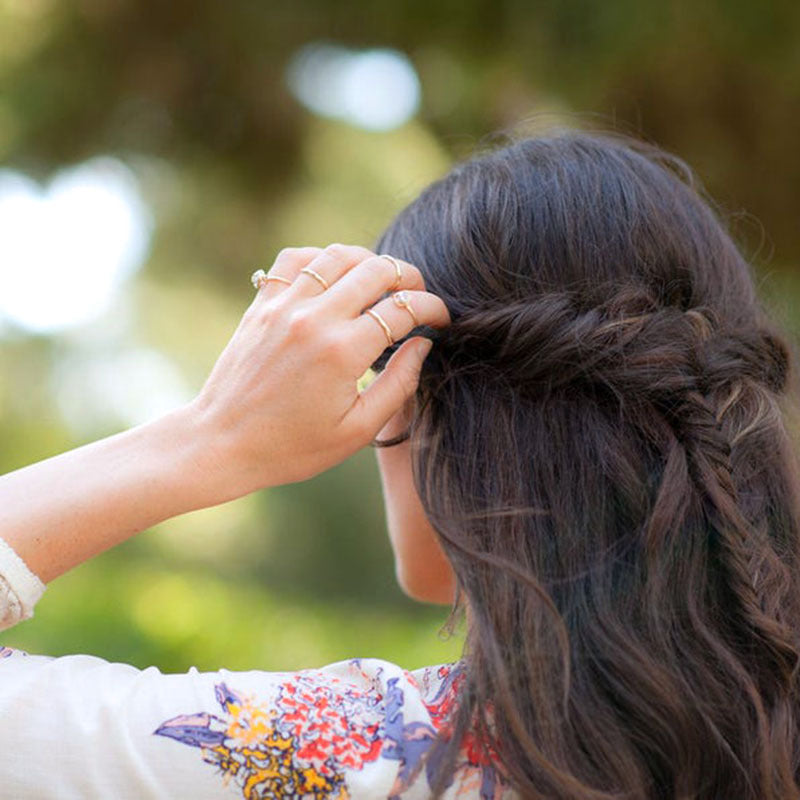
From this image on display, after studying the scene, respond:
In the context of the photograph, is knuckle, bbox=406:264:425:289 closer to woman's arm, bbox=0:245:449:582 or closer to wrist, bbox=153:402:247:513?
woman's arm, bbox=0:245:449:582

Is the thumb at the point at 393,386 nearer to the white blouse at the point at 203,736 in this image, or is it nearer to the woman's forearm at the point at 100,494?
the woman's forearm at the point at 100,494

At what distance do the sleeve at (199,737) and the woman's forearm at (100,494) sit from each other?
0.38 feet

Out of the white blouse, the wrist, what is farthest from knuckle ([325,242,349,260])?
the white blouse

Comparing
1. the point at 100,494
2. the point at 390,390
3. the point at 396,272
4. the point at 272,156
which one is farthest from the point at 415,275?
the point at 272,156

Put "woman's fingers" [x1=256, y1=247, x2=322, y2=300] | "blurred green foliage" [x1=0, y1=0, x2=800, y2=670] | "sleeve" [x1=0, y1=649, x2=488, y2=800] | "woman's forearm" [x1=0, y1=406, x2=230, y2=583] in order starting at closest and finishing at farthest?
1. "sleeve" [x1=0, y1=649, x2=488, y2=800]
2. "woman's forearm" [x1=0, y1=406, x2=230, y2=583]
3. "woman's fingers" [x1=256, y1=247, x2=322, y2=300]
4. "blurred green foliage" [x1=0, y1=0, x2=800, y2=670]

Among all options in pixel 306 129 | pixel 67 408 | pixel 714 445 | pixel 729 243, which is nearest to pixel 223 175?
pixel 306 129

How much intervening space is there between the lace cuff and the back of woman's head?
0.40 m

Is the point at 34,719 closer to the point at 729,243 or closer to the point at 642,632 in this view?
the point at 642,632

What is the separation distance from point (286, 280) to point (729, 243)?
56 centimetres

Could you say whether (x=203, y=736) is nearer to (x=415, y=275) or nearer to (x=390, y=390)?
(x=390, y=390)

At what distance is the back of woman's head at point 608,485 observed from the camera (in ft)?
3.54

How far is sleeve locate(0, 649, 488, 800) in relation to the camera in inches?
40.7

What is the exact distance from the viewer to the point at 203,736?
105 cm

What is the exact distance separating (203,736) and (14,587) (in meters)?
0.24
